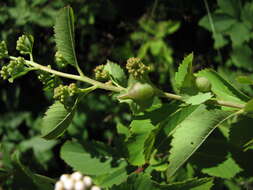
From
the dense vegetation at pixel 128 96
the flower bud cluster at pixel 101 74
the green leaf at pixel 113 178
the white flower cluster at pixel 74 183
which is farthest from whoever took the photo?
the green leaf at pixel 113 178

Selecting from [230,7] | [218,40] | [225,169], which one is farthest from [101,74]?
[218,40]

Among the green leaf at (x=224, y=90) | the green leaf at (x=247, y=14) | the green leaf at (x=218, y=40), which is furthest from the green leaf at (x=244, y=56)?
the green leaf at (x=224, y=90)

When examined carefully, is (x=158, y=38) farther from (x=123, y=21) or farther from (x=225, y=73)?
(x=225, y=73)

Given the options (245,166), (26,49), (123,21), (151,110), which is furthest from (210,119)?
(123,21)

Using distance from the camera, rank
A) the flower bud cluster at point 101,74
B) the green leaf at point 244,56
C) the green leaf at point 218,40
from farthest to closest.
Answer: the green leaf at point 218,40, the green leaf at point 244,56, the flower bud cluster at point 101,74

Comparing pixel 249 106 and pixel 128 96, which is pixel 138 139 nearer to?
pixel 128 96

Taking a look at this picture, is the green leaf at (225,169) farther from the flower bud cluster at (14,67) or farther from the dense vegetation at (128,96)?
the flower bud cluster at (14,67)

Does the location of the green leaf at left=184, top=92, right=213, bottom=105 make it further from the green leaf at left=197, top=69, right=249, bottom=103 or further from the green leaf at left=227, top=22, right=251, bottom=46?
the green leaf at left=227, top=22, right=251, bottom=46

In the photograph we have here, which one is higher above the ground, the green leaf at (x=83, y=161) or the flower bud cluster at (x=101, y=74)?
the flower bud cluster at (x=101, y=74)
